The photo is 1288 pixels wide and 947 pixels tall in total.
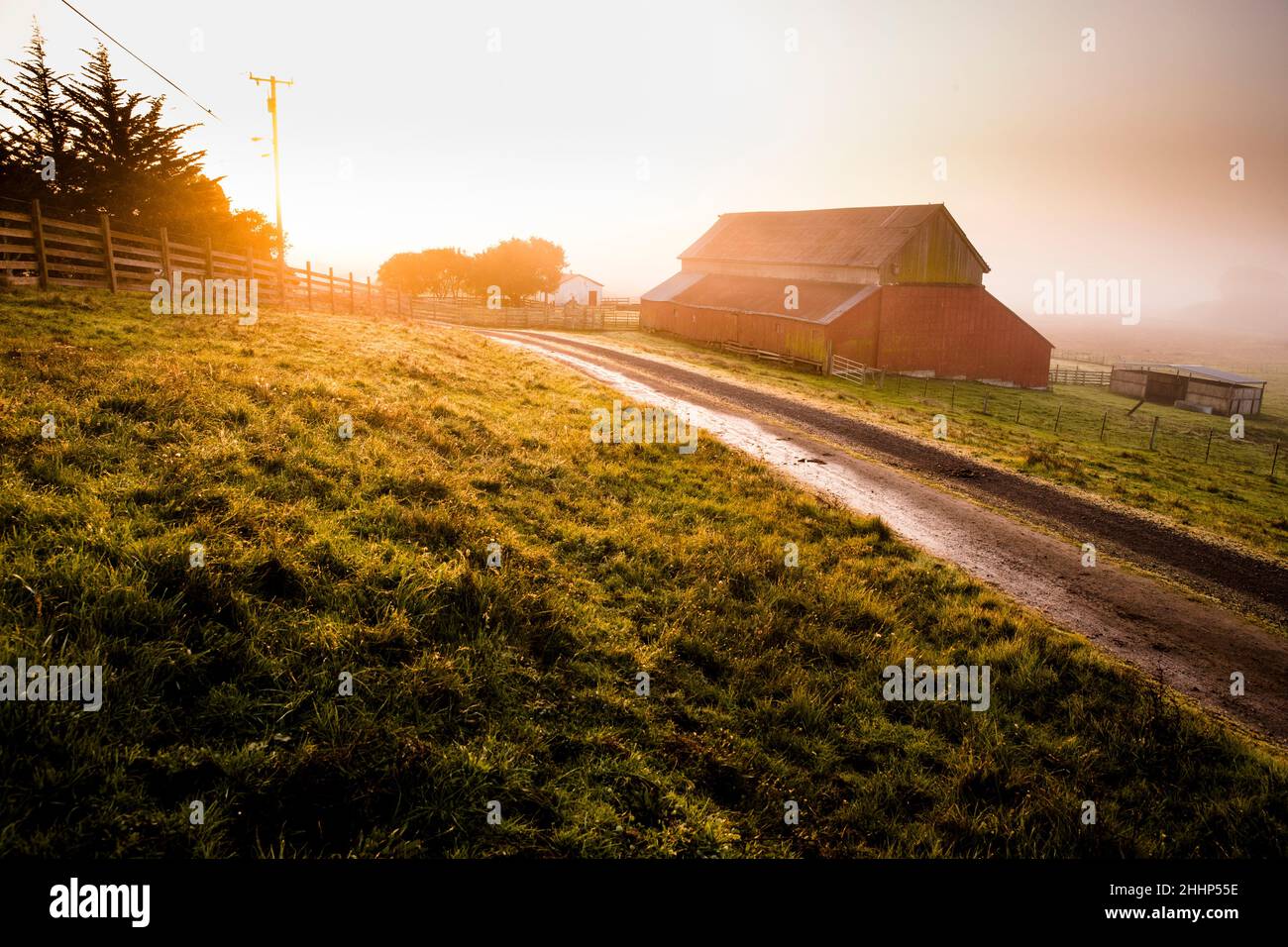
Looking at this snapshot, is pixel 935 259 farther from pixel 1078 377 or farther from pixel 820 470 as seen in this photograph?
pixel 1078 377

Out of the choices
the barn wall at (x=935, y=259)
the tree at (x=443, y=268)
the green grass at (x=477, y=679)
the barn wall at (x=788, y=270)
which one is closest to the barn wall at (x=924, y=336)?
the barn wall at (x=935, y=259)

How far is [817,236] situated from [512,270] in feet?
149

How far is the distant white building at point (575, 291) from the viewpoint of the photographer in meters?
89.1

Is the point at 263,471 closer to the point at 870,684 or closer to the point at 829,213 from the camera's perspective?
the point at 870,684

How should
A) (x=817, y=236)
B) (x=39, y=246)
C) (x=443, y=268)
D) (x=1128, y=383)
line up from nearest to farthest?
1. (x=39, y=246)
2. (x=817, y=236)
3. (x=1128, y=383)
4. (x=443, y=268)

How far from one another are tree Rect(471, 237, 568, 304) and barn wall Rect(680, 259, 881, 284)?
1032 inches

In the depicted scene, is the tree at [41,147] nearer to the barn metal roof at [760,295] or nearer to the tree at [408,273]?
the barn metal roof at [760,295]

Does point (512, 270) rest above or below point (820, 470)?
above

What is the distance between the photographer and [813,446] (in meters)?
17.6

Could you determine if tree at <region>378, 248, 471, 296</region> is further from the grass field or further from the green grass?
the green grass

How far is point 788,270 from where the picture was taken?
168 feet

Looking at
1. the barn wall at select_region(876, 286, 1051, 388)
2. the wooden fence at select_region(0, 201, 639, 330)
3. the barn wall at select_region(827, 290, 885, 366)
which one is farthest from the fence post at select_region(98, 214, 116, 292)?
the barn wall at select_region(876, 286, 1051, 388)

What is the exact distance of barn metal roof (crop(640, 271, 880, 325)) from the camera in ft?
142

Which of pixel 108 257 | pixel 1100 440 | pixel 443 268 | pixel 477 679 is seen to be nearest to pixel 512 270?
pixel 443 268
